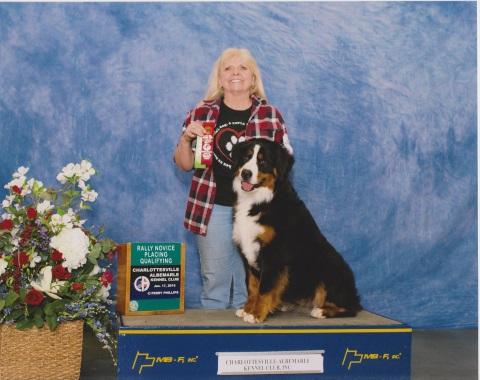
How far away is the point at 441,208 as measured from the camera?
14.3ft

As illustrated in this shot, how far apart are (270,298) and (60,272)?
949 millimetres

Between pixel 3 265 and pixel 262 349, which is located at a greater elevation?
pixel 3 265

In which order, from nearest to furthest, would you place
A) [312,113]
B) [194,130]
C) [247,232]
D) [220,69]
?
[247,232] → [194,130] → [220,69] → [312,113]

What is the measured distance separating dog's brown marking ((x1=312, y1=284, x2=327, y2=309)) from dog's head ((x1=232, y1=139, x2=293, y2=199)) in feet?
1.74

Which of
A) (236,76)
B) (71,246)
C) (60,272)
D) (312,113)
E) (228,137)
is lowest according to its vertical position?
(60,272)

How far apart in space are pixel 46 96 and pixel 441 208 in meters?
2.74

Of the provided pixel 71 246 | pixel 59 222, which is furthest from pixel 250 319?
pixel 59 222

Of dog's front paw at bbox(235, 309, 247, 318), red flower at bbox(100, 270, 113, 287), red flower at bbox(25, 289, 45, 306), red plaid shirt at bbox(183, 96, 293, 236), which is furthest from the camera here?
red plaid shirt at bbox(183, 96, 293, 236)

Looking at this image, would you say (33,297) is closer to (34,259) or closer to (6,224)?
(34,259)

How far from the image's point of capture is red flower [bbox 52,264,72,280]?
2.72 m

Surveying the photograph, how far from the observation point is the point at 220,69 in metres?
3.48

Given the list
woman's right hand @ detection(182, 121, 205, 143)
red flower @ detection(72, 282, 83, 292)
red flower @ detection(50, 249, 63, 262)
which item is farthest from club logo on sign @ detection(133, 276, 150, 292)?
woman's right hand @ detection(182, 121, 205, 143)

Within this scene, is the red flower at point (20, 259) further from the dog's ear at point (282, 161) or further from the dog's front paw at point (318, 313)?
the dog's front paw at point (318, 313)

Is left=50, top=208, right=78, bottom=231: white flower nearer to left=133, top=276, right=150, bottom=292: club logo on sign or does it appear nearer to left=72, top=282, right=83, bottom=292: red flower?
left=72, top=282, right=83, bottom=292: red flower
